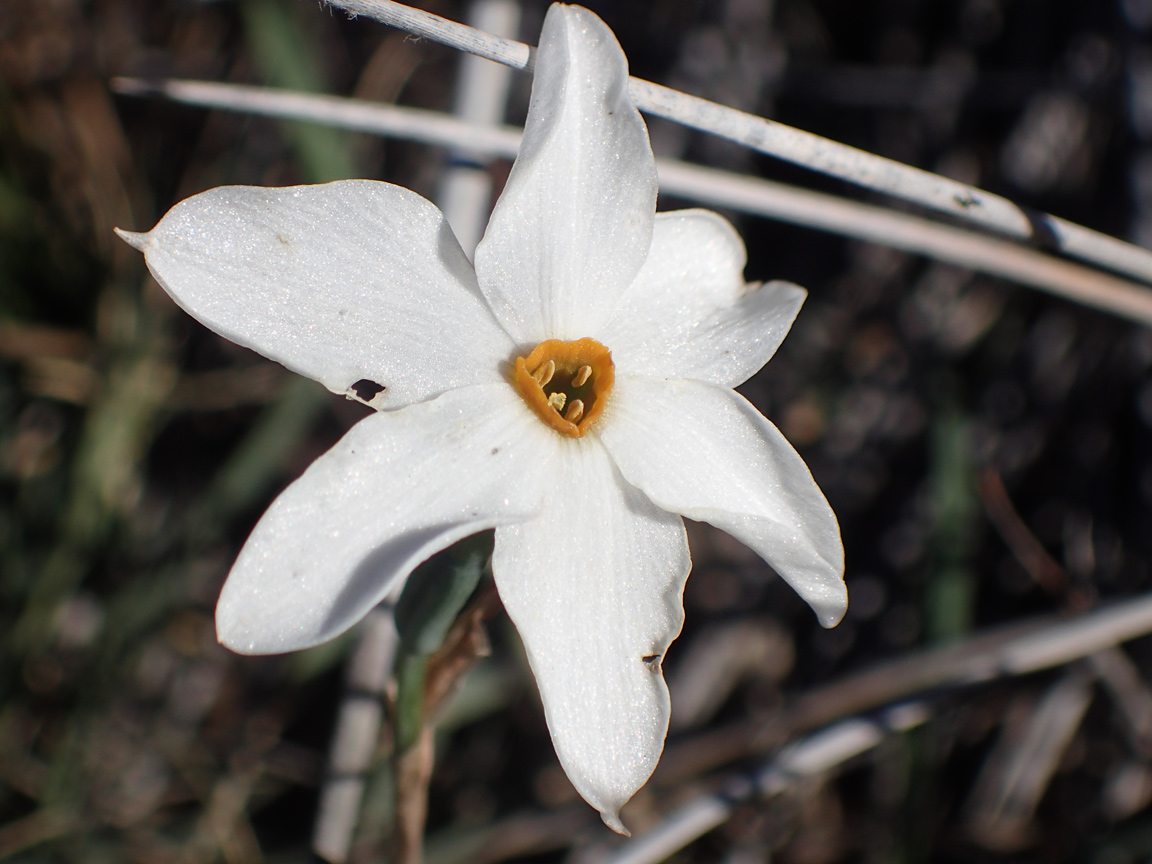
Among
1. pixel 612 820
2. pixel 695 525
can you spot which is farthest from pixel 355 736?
pixel 695 525

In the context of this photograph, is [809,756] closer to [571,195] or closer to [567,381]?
[567,381]

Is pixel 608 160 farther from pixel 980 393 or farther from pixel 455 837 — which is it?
pixel 980 393

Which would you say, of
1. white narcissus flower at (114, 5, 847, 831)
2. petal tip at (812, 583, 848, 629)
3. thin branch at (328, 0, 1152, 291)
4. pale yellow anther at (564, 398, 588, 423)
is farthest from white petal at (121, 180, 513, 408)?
petal tip at (812, 583, 848, 629)

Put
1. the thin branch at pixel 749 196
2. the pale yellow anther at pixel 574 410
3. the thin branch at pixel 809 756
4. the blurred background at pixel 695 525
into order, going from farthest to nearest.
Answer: the blurred background at pixel 695 525 < the thin branch at pixel 809 756 < the thin branch at pixel 749 196 < the pale yellow anther at pixel 574 410

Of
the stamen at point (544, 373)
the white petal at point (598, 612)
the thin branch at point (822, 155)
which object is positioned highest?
the thin branch at point (822, 155)

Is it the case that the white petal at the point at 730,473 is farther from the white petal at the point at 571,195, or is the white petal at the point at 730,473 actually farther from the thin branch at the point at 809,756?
the thin branch at the point at 809,756

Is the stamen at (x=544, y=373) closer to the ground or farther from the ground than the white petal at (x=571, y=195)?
closer to the ground

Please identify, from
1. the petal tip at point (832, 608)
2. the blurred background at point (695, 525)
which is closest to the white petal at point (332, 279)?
the petal tip at point (832, 608)

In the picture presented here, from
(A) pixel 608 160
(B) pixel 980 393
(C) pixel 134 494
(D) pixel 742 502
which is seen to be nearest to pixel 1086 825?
(B) pixel 980 393

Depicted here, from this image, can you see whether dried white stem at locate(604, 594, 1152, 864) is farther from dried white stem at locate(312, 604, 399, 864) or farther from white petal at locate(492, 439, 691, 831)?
white petal at locate(492, 439, 691, 831)
